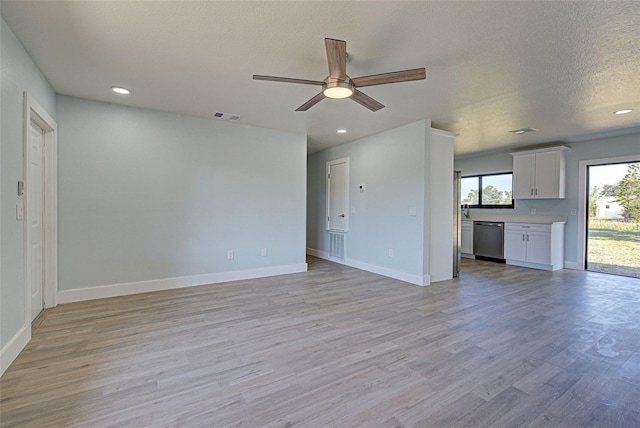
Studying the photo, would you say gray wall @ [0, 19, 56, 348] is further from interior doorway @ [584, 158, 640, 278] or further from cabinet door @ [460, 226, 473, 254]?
interior doorway @ [584, 158, 640, 278]

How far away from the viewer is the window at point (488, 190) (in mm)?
6798

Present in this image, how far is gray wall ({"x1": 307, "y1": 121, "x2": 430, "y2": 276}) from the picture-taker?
4.53 m

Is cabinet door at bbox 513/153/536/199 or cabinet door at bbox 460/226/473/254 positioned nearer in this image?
cabinet door at bbox 513/153/536/199

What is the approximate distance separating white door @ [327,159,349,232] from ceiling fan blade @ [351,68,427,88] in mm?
3624

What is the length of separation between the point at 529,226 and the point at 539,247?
42cm

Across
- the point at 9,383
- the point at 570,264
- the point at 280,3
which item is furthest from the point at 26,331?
the point at 570,264

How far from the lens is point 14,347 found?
7.38ft

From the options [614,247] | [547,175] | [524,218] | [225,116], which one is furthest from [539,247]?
[225,116]

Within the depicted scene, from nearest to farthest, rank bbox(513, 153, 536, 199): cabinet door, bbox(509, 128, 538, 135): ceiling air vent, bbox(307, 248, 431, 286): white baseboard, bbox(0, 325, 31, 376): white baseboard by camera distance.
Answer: bbox(0, 325, 31, 376): white baseboard < bbox(307, 248, 431, 286): white baseboard < bbox(509, 128, 538, 135): ceiling air vent < bbox(513, 153, 536, 199): cabinet door

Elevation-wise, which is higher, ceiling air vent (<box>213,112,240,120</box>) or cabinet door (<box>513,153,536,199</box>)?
ceiling air vent (<box>213,112,240,120</box>)

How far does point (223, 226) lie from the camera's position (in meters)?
4.57

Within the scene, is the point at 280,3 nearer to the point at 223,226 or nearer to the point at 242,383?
the point at 242,383

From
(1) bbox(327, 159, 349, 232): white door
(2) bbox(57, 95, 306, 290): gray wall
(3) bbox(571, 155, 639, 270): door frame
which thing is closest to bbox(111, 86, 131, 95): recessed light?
(2) bbox(57, 95, 306, 290): gray wall

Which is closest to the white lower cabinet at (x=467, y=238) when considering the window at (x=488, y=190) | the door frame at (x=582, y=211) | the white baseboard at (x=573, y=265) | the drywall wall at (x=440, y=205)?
the window at (x=488, y=190)
